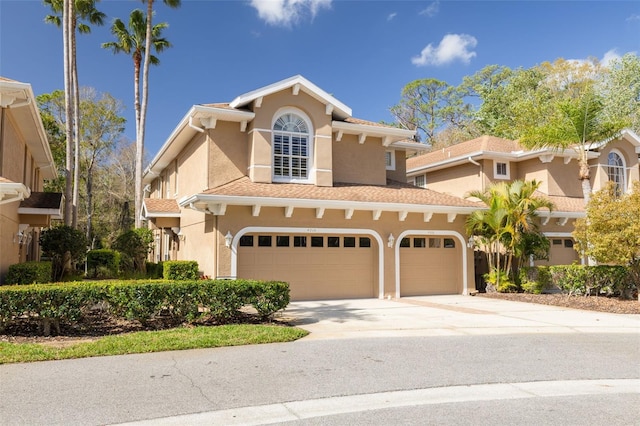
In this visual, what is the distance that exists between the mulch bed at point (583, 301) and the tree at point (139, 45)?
18.6 m

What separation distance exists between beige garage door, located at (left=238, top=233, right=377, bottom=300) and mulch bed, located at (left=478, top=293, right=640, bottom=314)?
4737 millimetres

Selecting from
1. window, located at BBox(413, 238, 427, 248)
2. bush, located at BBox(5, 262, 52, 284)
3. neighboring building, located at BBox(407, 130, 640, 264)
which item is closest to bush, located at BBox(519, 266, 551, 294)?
neighboring building, located at BBox(407, 130, 640, 264)

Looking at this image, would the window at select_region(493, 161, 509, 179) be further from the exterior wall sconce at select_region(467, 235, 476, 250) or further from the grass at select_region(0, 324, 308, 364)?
the grass at select_region(0, 324, 308, 364)

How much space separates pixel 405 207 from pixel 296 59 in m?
15.1

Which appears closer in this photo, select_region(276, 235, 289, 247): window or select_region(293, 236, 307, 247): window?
select_region(276, 235, 289, 247): window

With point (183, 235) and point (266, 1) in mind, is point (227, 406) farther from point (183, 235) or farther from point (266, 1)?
point (266, 1)

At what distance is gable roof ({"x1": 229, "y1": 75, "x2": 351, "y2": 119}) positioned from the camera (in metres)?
15.9

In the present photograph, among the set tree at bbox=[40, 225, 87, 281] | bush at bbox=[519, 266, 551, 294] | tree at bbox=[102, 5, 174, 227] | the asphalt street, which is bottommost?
the asphalt street

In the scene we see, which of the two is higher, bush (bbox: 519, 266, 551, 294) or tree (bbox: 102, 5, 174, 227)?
tree (bbox: 102, 5, 174, 227)

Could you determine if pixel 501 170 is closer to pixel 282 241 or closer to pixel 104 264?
pixel 282 241

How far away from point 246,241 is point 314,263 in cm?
239

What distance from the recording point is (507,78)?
44156 millimetres

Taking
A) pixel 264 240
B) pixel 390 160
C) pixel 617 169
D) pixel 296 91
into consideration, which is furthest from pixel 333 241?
pixel 617 169

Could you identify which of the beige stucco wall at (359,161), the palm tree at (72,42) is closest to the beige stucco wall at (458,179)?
the beige stucco wall at (359,161)
